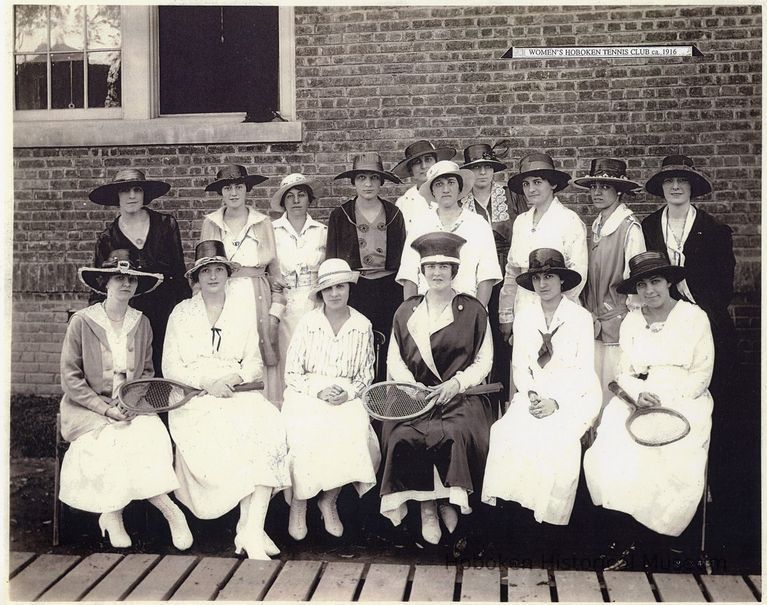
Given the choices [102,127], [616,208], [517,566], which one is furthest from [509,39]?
[517,566]

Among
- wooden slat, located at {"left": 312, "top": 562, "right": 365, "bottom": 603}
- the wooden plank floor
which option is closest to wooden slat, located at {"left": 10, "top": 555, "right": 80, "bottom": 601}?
the wooden plank floor

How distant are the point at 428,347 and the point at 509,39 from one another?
207 centimetres

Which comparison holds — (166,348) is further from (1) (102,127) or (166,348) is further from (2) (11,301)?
(1) (102,127)

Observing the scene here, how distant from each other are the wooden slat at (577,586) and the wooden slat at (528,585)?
71mm

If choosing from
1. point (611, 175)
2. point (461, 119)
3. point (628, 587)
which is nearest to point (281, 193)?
point (461, 119)

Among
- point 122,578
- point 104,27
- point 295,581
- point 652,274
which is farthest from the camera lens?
point 104,27

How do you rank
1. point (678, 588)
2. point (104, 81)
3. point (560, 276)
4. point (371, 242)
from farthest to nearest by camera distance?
point (104, 81), point (371, 242), point (560, 276), point (678, 588)

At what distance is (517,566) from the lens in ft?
15.6

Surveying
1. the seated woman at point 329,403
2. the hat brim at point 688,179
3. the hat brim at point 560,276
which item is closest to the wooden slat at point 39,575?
the seated woman at point 329,403

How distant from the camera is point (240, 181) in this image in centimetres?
548

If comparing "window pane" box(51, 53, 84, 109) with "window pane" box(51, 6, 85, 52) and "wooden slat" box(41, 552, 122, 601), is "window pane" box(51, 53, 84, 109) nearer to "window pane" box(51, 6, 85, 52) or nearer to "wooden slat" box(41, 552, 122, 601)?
"window pane" box(51, 6, 85, 52)

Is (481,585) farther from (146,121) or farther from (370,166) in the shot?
(146,121)

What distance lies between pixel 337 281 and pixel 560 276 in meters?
1.37

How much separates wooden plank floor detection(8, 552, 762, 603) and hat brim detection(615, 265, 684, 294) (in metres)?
1.67
